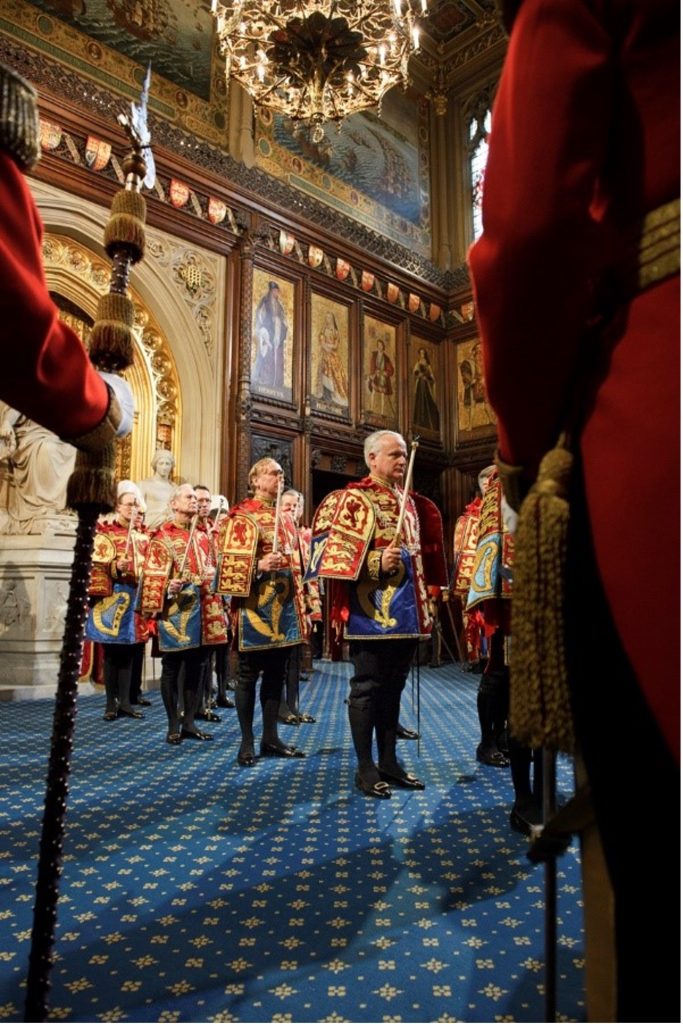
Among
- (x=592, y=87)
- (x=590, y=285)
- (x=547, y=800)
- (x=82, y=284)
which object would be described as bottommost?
(x=547, y=800)

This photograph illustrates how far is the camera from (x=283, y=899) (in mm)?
2395

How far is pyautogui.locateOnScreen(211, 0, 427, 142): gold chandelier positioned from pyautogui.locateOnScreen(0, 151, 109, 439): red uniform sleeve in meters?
6.83

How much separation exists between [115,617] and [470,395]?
9501mm

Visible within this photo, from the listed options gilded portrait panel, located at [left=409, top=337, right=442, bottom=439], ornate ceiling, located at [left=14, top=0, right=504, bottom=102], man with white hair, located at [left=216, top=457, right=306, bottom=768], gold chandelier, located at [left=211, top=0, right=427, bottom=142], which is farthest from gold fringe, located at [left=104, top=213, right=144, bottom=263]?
gilded portrait panel, located at [left=409, top=337, right=442, bottom=439]

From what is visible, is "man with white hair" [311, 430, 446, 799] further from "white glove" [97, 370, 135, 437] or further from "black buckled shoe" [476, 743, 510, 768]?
"white glove" [97, 370, 135, 437]

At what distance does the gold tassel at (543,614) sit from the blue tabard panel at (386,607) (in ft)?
8.99

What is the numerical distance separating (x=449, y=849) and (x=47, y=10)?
1107 centimetres

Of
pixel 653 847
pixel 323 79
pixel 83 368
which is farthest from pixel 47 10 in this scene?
pixel 653 847

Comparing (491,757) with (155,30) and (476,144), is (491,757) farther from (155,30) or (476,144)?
(476,144)

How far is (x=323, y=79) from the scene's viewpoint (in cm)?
725

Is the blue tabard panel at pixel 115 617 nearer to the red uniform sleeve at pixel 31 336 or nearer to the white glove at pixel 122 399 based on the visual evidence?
the white glove at pixel 122 399

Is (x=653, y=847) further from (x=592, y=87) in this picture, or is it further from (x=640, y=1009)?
(x=592, y=87)

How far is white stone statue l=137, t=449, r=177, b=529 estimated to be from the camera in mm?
9000

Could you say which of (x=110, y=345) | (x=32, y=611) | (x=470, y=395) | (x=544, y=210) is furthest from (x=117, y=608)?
(x=470, y=395)
